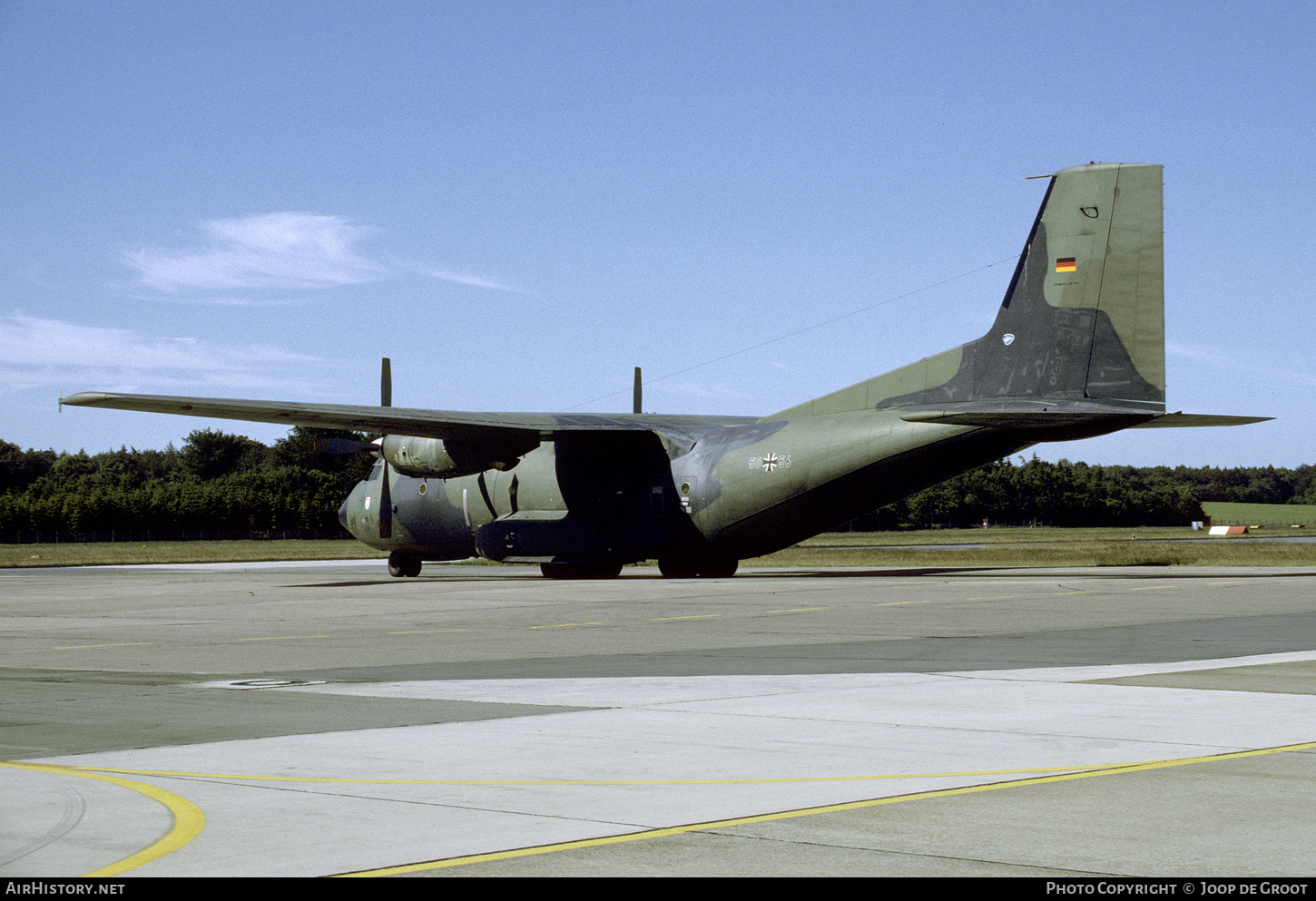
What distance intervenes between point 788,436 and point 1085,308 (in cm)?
726

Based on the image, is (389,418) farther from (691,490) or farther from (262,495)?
(262,495)

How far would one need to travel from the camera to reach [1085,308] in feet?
91.4

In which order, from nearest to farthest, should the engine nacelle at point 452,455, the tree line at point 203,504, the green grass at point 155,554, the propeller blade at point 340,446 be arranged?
the engine nacelle at point 452,455 < the propeller blade at point 340,446 < the green grass at point 155,554 < the tree line at point 203,504

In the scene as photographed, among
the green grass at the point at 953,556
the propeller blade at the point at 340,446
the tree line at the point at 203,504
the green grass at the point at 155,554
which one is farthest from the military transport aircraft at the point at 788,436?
the tree line at the point at 203,504

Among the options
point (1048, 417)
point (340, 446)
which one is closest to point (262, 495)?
point (340, 446)

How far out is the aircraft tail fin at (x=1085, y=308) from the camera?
27391 millimetres

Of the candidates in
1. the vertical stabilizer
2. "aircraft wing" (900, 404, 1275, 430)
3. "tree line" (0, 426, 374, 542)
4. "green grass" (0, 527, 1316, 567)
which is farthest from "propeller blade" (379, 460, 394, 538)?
"tree line" (0, 426, 374, 542)

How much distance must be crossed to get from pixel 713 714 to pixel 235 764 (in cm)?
365

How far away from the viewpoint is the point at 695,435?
34.0 meters

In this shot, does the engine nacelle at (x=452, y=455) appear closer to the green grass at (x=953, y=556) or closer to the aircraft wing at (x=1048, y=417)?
the aircraft wing at (x=1048, y=417)

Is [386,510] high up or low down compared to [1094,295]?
down

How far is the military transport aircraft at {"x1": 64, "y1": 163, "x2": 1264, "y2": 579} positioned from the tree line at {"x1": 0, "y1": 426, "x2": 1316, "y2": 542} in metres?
45.1

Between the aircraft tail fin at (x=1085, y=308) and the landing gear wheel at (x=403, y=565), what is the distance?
1786 cm
